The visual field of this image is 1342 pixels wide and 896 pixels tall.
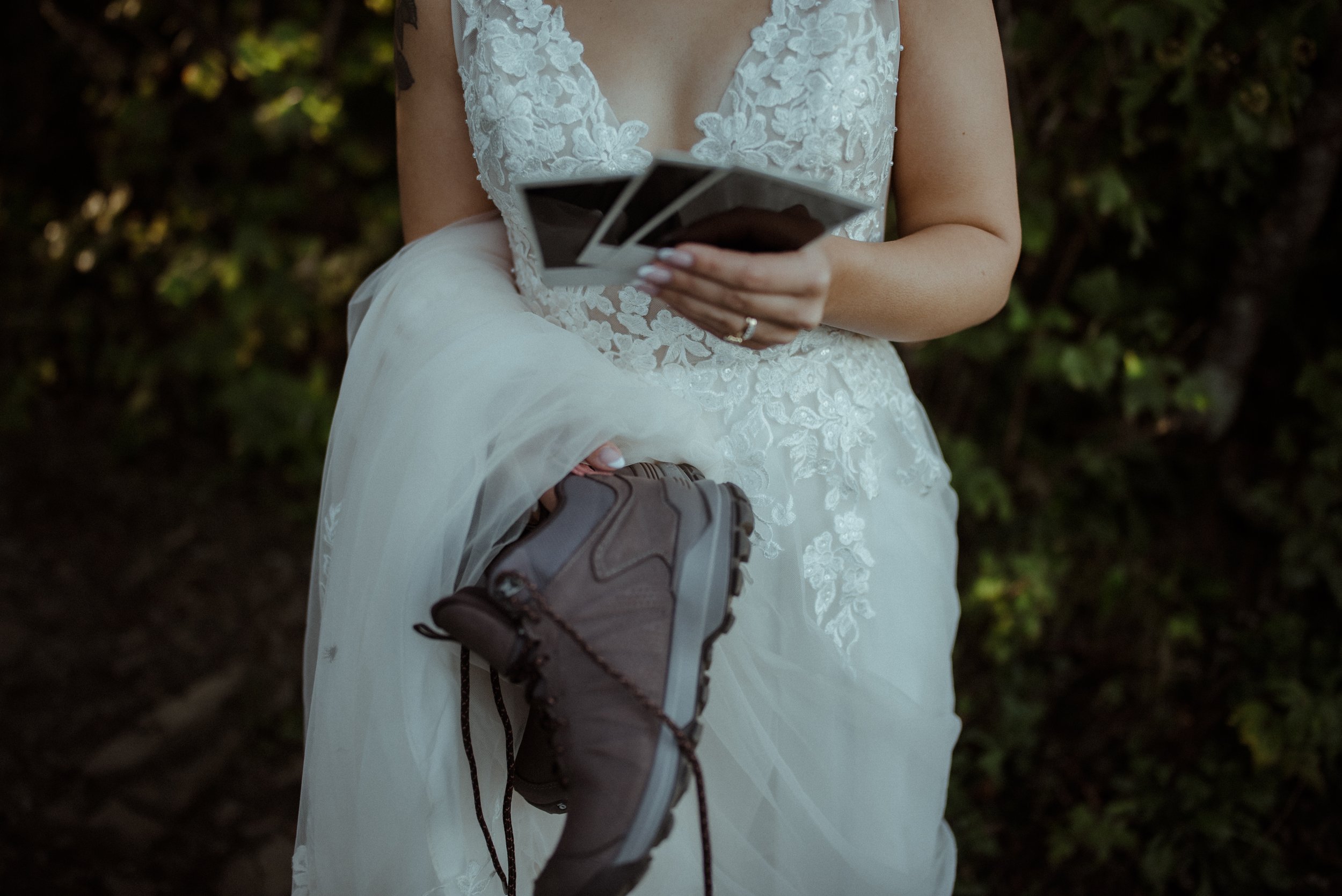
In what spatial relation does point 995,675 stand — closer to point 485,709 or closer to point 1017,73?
point 1017,73

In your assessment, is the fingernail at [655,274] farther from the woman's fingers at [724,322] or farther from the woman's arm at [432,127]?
the woman's arm at [432,127]

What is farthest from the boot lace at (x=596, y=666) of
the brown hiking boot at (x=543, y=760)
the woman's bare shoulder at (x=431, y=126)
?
the woman's bare shoulder at (x=431, y=126)

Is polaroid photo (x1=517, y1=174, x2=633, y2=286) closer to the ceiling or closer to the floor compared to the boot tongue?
closer to the ceiling

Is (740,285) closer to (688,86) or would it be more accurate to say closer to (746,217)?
(746,217)

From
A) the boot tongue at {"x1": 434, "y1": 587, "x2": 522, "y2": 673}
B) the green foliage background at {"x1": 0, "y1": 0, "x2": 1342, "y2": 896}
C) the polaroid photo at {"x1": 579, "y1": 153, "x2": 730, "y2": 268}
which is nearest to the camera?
the polaroid photo at {"x1": 579, "y1": 153, "x2": 730, "y2": 268}

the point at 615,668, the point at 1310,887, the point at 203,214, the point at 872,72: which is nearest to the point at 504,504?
the point at 615,668

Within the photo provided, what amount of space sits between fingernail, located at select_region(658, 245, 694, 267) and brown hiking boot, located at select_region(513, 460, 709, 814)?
0.25m

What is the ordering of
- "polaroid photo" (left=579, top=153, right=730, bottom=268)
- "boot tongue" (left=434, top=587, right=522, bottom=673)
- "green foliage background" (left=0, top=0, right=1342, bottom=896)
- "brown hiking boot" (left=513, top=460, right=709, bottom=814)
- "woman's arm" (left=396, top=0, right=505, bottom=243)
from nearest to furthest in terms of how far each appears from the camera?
1. "polaroid photo" (left=579, top=153, right=730, bottom=268)
2. "boot tongue" (left=434, top=587, right=522, bottom=673)
3. "brown hiking boot" (left=513, top=460, right=709, bottom=814)
4. "woman's arm" (left=396, top=0, right=505, bottom=243)
5. "green foliage background" (left=0, top=0, right=1342, bottom=896)

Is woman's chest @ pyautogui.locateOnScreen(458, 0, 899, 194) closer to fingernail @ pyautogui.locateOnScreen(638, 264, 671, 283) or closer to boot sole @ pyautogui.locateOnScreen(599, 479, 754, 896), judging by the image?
fingernail @ pyautogui.locateOnScreen(638, 264, 671, 283)

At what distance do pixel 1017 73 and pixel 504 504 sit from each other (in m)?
1.80

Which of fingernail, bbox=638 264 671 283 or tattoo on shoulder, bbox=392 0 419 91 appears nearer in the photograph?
fingernail, bbox=638 264 671 283

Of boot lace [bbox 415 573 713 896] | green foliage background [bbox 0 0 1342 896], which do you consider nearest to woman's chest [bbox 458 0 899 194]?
boot lace [bbox 415 573 713 896]

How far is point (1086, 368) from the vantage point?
6.72ft

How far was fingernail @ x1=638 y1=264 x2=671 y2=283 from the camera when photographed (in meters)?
0.82
